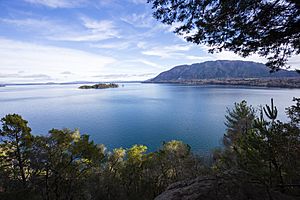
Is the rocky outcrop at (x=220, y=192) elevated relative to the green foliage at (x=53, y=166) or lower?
elevated

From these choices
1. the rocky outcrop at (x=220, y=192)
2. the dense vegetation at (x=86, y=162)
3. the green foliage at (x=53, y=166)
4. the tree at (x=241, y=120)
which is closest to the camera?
the rocky outcrop at (x=220, y=192)

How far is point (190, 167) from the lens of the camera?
13828mm

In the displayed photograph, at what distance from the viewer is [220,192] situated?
12.5 feet

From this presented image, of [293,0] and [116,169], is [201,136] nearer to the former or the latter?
[116,169]

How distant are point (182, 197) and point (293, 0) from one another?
16.3ft

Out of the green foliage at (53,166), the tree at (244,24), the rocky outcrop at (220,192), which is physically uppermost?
the tree at (244,24)

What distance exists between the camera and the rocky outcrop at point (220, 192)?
139 inches

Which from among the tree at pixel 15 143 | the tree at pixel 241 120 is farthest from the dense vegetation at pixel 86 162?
the tree at pixel 241 120

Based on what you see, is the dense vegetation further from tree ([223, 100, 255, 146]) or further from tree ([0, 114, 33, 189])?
tree ([223, 100, 255, 146])

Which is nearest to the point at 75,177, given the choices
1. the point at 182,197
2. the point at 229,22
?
the point at 182,197

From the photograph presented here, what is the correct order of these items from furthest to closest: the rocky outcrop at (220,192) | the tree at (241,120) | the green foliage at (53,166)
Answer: the tree at (241,120) < the green foliage at (53,166) < the rocky outcrop at (220,192)

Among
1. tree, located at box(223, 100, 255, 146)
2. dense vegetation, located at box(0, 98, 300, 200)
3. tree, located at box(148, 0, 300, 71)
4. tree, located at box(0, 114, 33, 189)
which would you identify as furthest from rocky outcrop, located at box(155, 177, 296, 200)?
tree, located at box(223, 100, 255, 146)

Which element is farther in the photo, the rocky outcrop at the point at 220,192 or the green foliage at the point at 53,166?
the green foliage at the point at 53,166

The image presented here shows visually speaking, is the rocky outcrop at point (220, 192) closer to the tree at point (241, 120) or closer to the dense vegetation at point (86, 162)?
the dense vegetation at point (86, 162)
